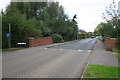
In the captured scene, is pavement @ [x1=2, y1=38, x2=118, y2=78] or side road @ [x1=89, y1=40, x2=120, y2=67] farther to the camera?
side road @ [x1=89, y1=40, x2=120, y2=67]

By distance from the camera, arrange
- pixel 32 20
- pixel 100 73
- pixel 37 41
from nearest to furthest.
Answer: pixel 100 73, pixel 37 41, pixel 32 20

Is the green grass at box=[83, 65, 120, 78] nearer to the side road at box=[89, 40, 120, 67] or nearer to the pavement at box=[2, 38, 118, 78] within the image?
the pavement at box=[2, 38, 118, 78]

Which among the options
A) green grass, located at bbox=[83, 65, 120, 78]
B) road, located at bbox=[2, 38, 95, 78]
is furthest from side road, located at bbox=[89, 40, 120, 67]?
green grass, located at bbox=[83, 65, 120, 78]

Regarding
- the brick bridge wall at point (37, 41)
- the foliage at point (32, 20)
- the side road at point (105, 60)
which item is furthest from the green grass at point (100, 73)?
the brick bridge wall at point (37, 41)

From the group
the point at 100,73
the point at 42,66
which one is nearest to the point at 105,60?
the point at 42,66

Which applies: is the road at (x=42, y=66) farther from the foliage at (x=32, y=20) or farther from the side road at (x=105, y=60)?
the foliage at (x=32, y=20)

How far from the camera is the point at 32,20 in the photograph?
31.2 meters

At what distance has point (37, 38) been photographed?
29859mm

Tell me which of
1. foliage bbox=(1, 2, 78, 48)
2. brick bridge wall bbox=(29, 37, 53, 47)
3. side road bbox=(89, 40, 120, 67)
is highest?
foliage bbox=(1, 2, 78, 48)

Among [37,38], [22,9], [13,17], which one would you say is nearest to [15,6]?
[22,9]

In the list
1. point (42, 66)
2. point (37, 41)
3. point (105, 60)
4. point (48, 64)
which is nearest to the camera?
point (42, 66)

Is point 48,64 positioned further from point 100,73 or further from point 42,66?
point 100,73

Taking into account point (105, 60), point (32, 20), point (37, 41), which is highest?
point (32, 20)

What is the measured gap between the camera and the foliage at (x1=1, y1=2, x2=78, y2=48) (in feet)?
78.3
